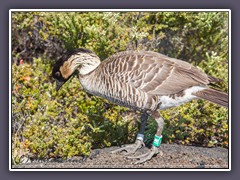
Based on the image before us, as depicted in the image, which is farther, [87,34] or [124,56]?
[87,34]

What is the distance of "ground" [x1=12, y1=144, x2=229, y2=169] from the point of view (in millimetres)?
7965

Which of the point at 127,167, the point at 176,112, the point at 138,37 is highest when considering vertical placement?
the point at 138,37

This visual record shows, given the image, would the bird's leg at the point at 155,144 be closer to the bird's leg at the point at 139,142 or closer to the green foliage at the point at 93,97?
the bird's leg at the point at 139,142

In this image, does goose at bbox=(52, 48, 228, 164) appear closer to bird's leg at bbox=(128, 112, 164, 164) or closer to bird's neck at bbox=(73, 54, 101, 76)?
bird's leg at bbox=(128, 112, 164, 164)

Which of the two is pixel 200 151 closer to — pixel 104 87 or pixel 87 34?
pixel 104 87

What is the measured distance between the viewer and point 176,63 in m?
7.97

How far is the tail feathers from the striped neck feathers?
5.82 ft

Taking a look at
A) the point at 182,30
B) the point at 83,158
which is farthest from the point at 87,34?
the point at 83,158

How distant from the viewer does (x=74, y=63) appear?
27.0ft

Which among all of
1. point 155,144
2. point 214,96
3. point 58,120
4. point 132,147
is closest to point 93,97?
point 58,120

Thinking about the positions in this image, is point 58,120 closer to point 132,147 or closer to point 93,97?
point 93,97

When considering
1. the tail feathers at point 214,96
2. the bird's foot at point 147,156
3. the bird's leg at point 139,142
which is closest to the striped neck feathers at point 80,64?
the bird's leg at point 139,142

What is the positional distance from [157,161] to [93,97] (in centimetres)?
203

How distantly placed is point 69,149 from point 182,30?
430 cm
